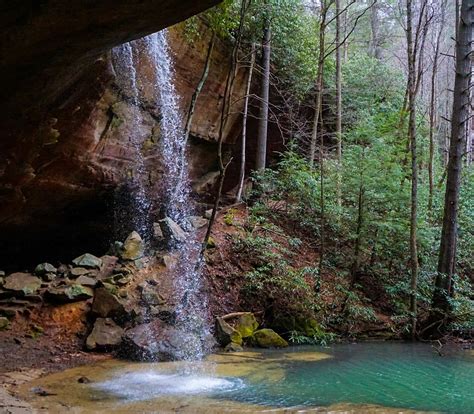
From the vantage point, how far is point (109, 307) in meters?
8.95

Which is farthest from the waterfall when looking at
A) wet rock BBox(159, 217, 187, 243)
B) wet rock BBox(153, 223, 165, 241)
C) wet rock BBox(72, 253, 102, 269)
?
wet rock BBox(72, 253, 102, 269)

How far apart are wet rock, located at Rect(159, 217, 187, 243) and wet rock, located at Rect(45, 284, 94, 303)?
8.77 ft

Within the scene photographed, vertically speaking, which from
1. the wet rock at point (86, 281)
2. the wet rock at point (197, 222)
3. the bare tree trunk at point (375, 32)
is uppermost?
the bare tree trunk at point (375, 32)

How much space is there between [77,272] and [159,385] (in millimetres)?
4260

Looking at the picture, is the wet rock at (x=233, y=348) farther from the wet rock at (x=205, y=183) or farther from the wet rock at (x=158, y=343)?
the wet rock at (x=205, y=183)

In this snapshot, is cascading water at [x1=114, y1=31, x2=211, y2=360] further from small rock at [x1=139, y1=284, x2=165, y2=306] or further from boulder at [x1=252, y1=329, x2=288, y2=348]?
boulder at [x1=252, y1=329, x2=288, y2=348]

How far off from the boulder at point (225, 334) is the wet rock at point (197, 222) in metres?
3.79

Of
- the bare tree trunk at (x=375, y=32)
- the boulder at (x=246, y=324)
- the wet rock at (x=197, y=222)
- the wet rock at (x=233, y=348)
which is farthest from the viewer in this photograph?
the bare tree trunk at (x=375, y=32)

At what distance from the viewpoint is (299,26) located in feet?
55.0

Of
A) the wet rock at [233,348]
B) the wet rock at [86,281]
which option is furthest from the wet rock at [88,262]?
the wet rock at [233,348]

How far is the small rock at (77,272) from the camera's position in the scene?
9.74 metres

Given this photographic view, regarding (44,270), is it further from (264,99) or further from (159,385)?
(264,99)

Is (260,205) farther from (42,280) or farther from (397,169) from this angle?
(42,280)

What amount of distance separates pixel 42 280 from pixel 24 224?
2.44 meters
